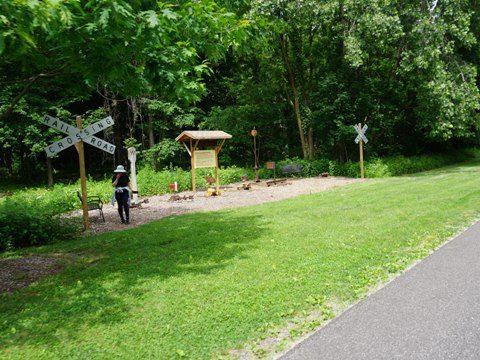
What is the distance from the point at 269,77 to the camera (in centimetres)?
2958

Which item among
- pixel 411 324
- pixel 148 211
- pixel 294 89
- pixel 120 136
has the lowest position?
pixel 411 324

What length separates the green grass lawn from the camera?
3703 mm

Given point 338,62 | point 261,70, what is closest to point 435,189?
point 338,62

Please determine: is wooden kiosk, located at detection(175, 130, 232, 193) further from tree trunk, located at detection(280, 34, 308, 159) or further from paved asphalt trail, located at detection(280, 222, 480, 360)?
paved asphalt trail, located at detection(280, 222, 480, 360)

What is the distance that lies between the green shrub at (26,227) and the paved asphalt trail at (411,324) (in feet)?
24.2

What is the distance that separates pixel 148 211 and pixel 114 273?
7048 mm

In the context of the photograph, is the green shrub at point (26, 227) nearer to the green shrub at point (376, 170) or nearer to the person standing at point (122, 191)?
the person standing at point (122, 191)

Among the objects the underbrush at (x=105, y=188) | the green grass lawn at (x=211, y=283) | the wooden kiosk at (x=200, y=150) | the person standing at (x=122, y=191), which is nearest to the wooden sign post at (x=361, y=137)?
the underbrush at (x=105, y=188)

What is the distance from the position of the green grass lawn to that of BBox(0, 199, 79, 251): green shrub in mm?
716

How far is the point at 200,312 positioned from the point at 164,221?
662 centimetres

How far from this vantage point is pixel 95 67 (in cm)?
472

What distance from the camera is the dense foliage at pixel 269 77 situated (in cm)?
463

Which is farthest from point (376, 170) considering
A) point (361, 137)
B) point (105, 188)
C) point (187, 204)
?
point (105, 188)

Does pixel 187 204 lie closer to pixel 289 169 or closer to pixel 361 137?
pixel 289 169
